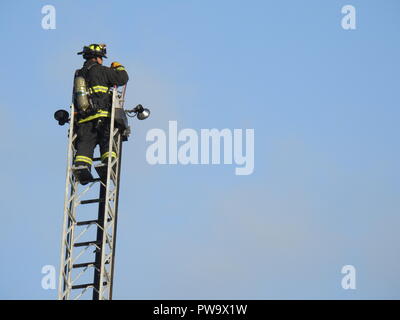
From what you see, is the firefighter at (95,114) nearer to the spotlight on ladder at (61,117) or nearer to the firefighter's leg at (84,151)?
the firefighter's leg at (84,151)

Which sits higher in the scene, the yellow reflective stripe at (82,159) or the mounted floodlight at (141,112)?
the mounted floodlight at (141,112)

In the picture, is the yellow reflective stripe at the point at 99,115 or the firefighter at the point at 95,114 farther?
the yellow reflective stripe at the point at 99,115

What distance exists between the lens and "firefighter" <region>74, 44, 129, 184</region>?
Answer: 86.3ft

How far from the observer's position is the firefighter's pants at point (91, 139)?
26.3m

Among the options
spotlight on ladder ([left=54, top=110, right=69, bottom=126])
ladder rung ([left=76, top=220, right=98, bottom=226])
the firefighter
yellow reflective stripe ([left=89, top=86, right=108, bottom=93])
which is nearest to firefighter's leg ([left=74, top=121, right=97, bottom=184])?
the firefighter

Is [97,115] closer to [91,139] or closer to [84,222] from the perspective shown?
[91,139]

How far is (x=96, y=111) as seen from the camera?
26.6 m

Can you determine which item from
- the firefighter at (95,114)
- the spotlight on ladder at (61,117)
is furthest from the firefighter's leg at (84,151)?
the spotlight on ladder at (61,117)

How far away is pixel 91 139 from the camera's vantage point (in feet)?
86.8

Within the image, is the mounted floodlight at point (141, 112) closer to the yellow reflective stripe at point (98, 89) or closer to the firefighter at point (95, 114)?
the firefighter at point (95, 114)

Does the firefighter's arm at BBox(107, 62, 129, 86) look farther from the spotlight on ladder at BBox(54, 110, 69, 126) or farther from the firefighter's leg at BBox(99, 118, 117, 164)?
the spotlight on ladder at BBox(54, 110, 69, 126)
